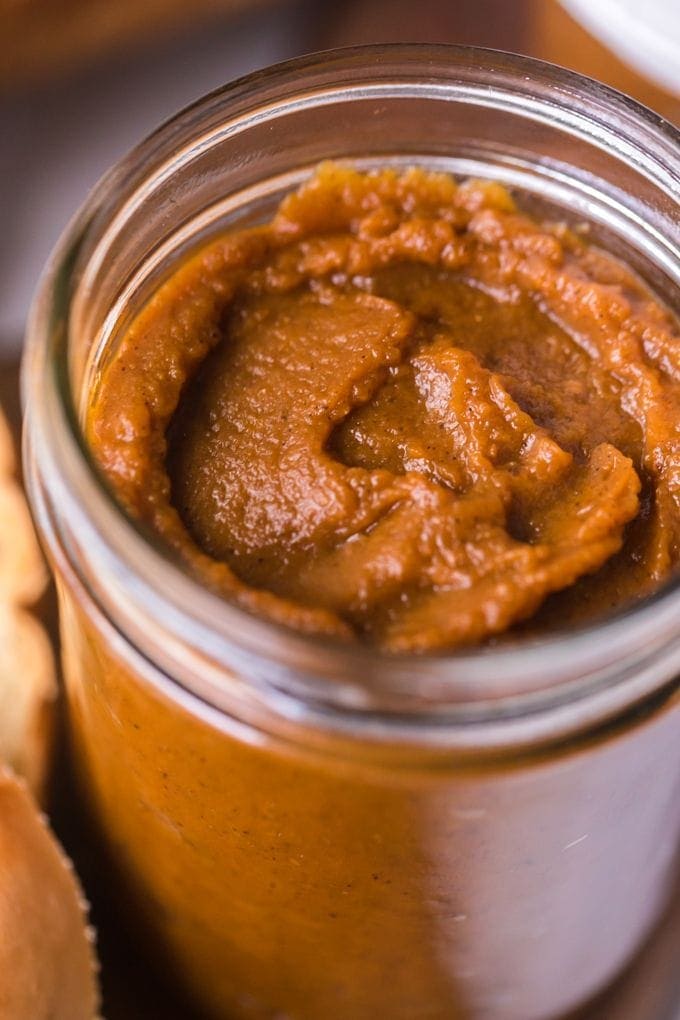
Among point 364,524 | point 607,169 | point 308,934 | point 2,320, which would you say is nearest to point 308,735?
point 364,524

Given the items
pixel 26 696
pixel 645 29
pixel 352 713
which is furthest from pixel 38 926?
pixel 645 29

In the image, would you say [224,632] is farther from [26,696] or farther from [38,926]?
[26,696]

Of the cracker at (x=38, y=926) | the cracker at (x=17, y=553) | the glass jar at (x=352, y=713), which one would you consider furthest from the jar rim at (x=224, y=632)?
the cracker at (x=17, y=553)

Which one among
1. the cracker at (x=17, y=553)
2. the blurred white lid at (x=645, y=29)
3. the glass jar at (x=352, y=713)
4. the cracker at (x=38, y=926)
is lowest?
the cracker at (x=38, y=926)

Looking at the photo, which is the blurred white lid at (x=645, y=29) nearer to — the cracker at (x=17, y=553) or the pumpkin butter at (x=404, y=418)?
the pumpkin butter at (x=404, y=418)

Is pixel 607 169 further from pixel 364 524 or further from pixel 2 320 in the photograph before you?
pixel 2 320

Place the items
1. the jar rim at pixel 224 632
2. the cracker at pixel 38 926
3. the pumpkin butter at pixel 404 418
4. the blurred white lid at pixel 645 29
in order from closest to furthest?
the jar rim at pixel 224 632 < the pumpkin butter at pixel 404 418 < the cracker at pixel 38 926 < the blurred white lid at pixel 645 29
